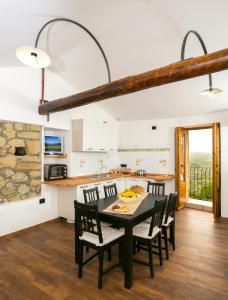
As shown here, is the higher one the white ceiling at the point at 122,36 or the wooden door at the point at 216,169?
the white ceiling at the point at 122,36

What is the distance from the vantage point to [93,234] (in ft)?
7.68

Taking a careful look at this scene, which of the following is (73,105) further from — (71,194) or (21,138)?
(71,194)

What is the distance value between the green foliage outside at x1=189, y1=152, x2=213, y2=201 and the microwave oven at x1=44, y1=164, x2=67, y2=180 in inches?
146

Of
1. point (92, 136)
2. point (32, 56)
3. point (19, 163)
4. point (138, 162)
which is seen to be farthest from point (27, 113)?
point (138, 162)

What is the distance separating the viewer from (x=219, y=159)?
4320 millimetres

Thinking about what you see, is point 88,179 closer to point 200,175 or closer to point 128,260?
point 128,260

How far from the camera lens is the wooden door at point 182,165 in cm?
493

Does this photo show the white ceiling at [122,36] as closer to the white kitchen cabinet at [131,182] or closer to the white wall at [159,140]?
the white wall at [159,140]

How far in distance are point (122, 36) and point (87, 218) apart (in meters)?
2.50

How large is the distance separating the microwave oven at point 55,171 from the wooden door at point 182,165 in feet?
8.97

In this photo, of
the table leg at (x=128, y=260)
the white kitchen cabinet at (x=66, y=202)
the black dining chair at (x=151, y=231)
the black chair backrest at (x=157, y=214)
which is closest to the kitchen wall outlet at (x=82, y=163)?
the white kitchen cabinet at (x=66, y=202)

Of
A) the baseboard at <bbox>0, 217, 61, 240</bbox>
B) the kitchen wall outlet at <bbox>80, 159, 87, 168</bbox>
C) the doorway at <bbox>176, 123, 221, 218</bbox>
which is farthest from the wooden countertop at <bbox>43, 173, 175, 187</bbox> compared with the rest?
the baseboard at <bbox>0, 217, 61, 240</bbox>

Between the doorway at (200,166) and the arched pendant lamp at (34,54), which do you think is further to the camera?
the doorway at (200,166)

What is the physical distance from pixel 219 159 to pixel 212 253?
6.98 feet
